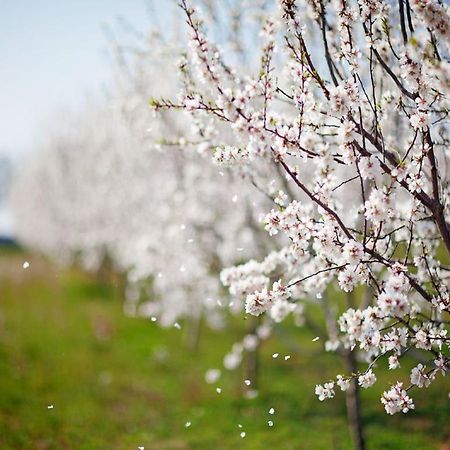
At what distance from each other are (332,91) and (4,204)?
99.6m

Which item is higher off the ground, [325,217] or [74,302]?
[74,302]

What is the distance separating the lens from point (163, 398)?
1098cm

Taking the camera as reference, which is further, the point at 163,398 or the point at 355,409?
the point at 163,398

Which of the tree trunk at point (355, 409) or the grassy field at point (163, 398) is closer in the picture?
the tree trunk at point (355, 409)

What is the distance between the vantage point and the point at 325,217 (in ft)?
13.0

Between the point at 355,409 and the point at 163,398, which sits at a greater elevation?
the point at 163,398

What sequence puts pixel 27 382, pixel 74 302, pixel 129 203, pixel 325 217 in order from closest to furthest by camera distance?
pixel 325 217
pixel 27 382
pixel 129 203
pixel 74 302

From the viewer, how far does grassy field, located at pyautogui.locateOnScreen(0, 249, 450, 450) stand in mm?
8352

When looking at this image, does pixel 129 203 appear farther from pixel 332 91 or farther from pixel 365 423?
pixel 332 91

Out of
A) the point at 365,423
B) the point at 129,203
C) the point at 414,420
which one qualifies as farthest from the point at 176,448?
the point at 129,203

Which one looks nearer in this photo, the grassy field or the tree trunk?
the tree trunk

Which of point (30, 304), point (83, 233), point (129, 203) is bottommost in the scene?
point (30, 304)

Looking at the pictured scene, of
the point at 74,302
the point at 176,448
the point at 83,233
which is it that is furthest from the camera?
the point at 83,233

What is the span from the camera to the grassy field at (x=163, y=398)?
835cm
